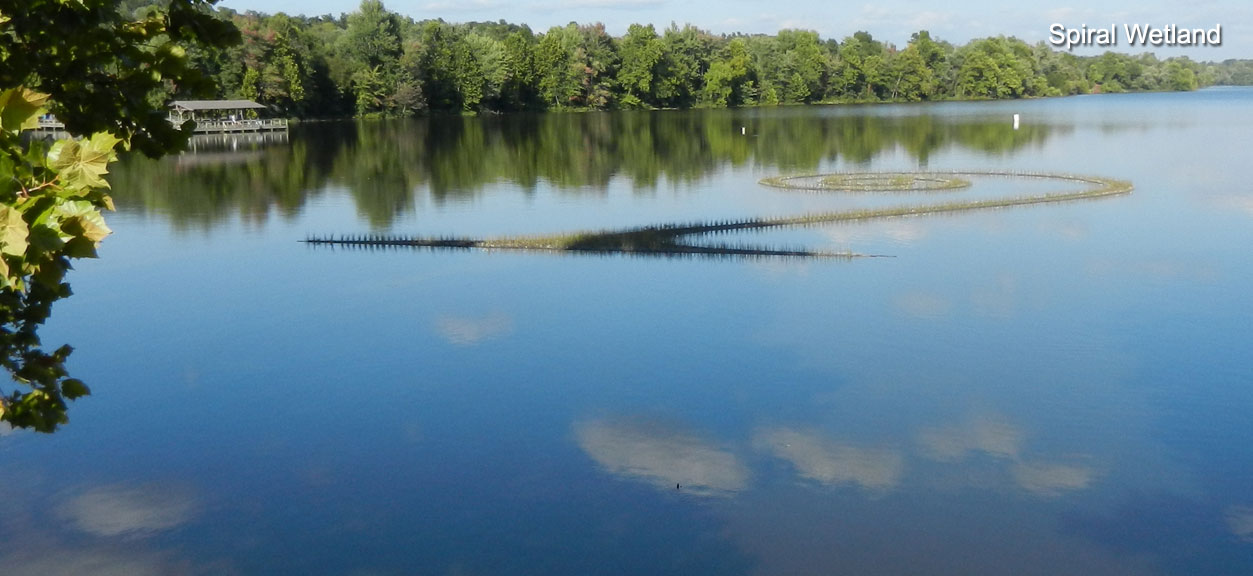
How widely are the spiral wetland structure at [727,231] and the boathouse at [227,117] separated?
129ft

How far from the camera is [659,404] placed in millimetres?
17109

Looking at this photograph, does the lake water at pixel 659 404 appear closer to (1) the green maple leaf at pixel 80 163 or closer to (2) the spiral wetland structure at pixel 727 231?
(2) the spiral wetland structure at pixel 727 231

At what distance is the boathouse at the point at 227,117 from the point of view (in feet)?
223

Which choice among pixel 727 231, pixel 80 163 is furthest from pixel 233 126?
pixel 80 163

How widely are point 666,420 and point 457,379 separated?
390 cm

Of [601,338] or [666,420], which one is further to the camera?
[601,338]

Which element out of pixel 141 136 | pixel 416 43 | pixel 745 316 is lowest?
pixel 745 316

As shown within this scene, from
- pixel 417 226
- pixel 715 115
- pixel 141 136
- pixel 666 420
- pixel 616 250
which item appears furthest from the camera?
pixel 715 115

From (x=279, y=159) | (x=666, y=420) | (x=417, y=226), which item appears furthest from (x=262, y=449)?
(x=279, y=159)

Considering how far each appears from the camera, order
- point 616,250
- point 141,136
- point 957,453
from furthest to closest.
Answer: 1. point 616,250
2. point 957,453
3. point 141,136

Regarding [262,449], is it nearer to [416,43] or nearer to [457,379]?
[457,379]

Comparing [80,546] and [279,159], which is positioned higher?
[279,159]

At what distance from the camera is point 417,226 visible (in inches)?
1336

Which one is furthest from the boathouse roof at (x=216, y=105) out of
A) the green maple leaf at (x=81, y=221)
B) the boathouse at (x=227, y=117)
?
the green maple leaf at (x=81, y=221)
